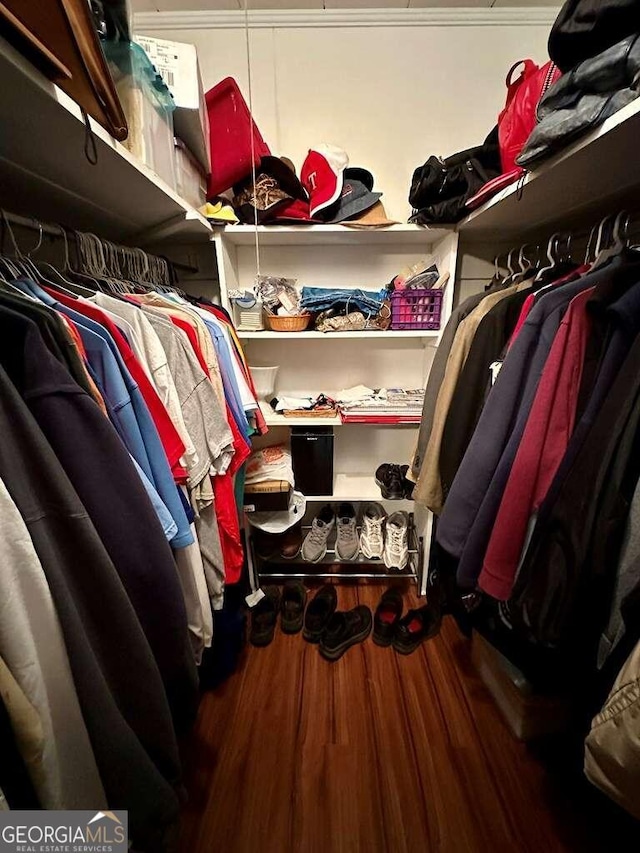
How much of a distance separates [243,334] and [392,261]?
73 centimetres

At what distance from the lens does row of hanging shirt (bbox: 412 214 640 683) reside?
20.2 inches

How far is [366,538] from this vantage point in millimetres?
1533

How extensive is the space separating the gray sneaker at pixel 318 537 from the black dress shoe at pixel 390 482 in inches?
12.5

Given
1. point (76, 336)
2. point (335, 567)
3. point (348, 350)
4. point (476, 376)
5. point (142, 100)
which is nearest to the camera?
point (76, 336)

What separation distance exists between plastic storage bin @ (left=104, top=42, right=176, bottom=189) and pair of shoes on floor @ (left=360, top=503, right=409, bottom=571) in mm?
1484

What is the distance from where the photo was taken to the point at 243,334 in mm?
1240

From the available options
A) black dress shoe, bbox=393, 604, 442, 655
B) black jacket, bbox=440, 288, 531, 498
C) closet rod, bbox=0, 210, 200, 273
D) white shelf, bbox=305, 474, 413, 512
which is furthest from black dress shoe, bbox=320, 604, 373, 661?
closet rod, bbox=0, 210, 200, 273

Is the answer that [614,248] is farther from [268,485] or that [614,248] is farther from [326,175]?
[268,485]

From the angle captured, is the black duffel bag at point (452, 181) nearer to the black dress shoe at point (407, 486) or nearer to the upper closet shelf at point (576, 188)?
the upper closet shelf at point (576, 188)

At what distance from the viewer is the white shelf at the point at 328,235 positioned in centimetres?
115

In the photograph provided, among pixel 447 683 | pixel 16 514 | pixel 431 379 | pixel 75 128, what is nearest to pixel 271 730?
pixel 447 683

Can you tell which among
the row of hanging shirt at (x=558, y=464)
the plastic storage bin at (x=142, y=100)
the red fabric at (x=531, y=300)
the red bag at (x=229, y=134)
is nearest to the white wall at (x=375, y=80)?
the red bag at (x=229, y=134)

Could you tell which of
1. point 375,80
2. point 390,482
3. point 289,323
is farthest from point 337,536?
point 375,80

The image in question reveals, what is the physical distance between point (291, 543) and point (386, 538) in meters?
0.45
